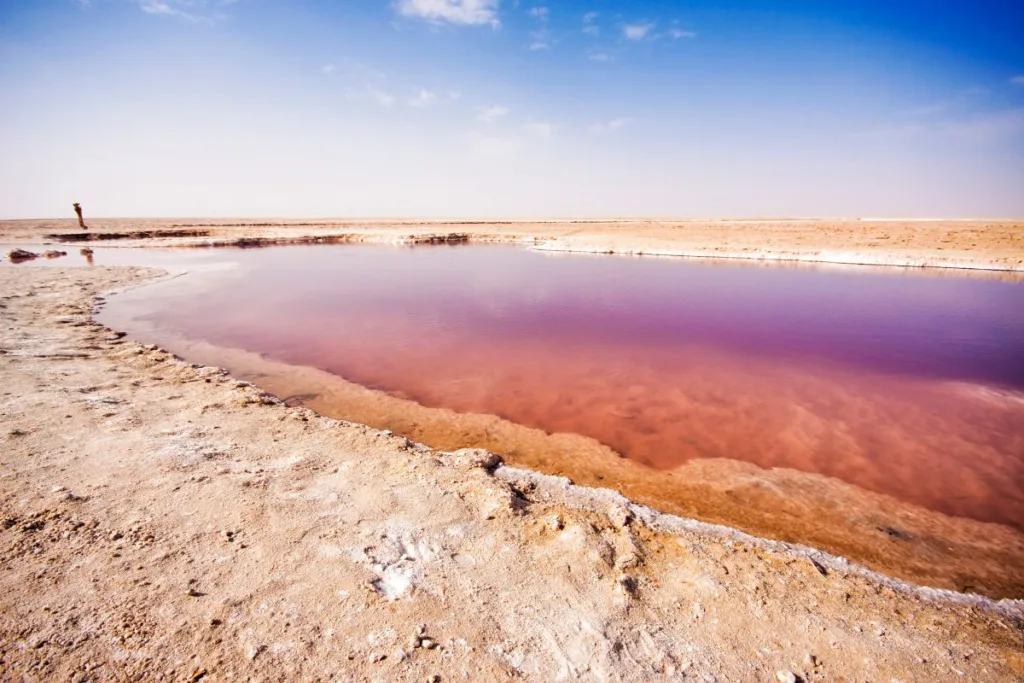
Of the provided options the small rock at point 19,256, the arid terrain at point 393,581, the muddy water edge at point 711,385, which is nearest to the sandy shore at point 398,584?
the arid terrain at point 393,581

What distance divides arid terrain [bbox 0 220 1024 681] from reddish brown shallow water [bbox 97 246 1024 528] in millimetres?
1796

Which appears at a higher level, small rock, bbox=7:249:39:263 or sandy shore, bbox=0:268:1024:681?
small rock, bbox=7:249:39:263

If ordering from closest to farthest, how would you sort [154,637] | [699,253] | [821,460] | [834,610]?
[154,637] → [834,610] → [821,460] → [699,253]

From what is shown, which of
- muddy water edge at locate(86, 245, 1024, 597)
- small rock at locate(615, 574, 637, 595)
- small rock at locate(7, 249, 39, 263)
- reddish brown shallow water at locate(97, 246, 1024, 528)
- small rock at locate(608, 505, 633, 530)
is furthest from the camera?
small rock at locate(7, 249, 39, 263)

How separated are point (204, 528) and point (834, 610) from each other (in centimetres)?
505

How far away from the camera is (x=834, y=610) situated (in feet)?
10.8

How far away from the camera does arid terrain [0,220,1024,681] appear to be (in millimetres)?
2711

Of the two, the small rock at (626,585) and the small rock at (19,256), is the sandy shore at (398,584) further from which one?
the small rock at (19,256)

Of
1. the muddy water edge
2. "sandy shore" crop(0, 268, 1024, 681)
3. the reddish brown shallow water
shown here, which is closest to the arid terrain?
"sandy shore" crop(0, 268, 1024, 681)

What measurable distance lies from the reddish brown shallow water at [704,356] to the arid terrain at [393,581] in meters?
1.80

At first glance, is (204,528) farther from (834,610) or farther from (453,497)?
(834,610)

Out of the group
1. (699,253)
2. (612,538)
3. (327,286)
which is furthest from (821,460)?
(699,253)

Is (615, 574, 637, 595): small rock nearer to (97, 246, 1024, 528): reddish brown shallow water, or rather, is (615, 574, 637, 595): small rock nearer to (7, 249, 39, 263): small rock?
(97, 246, 1024, 528): reddish brown shallow water

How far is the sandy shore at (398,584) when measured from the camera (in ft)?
8.89
